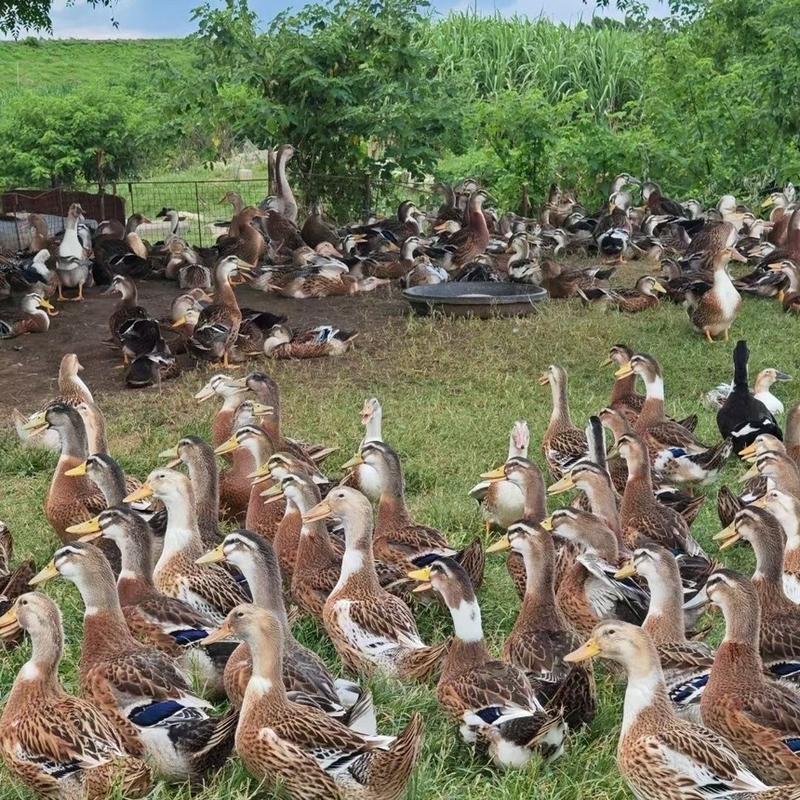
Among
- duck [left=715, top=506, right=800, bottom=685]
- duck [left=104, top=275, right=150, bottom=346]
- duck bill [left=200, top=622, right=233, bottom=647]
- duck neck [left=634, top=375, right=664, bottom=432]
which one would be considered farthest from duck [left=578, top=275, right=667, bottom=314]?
duck bill [left=200, top=622, right=233, bottom=647]

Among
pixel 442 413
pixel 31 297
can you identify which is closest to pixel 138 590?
pixel 442 413

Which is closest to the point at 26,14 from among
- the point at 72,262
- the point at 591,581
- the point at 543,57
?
the point at 72,262

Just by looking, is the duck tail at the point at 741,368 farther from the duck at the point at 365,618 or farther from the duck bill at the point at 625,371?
the duck at the point at 365,618

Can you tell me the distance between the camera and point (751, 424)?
7645 mm

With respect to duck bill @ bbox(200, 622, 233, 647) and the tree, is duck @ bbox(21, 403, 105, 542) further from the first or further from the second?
the tree

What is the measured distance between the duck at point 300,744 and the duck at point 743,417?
169 inches

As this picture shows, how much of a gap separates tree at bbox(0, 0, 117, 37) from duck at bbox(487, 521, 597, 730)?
9.77 metres

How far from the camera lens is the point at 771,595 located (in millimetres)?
5125

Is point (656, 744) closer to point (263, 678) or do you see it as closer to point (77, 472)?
point (263, 678)

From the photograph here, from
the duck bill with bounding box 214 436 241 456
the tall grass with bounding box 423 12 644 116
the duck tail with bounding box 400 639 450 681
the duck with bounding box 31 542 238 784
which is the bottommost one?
the duck tail with bounding box 400 639 450 681

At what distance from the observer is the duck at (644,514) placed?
598 centimetres

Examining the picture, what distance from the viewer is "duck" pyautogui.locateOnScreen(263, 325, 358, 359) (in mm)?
10656

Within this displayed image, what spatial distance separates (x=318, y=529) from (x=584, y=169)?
1484 cm

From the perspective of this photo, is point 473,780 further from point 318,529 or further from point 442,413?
point 442,413
